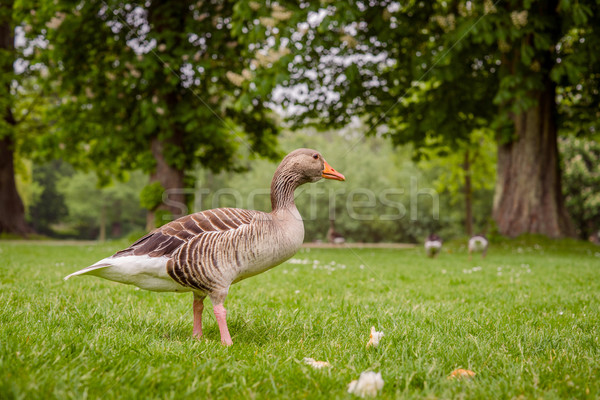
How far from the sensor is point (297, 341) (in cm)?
316

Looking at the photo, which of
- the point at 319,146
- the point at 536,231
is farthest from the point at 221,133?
the point at 319,146

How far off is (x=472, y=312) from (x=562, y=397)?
7.05ft

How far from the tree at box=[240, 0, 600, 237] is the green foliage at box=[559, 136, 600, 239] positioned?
11786mm

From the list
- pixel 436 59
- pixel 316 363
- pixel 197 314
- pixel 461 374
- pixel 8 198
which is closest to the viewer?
pixel 461 374

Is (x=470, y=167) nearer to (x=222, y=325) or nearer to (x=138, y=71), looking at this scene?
(x=138, y=71)

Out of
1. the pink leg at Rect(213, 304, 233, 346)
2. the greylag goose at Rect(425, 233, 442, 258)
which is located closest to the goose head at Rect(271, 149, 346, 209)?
the pink leg at Rect(213, 304, 233, 346)

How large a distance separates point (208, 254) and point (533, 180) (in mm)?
13187

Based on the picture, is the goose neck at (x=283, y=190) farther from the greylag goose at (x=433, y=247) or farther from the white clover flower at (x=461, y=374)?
the greylag goose at (x=433, y=247)

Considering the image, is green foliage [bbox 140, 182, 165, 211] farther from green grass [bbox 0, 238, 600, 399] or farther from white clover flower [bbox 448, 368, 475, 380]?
white clover flower [bbox 448, 368, 475, 380]

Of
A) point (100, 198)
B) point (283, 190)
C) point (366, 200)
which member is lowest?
point (283, 190)

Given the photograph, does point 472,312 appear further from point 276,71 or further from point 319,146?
point 319,146

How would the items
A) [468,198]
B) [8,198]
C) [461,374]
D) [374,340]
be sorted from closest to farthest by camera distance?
[461,374]
[374,340]
[8,198]
[468,198]

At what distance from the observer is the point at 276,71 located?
393 inches

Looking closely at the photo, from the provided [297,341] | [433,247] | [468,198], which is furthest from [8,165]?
[297,341]
